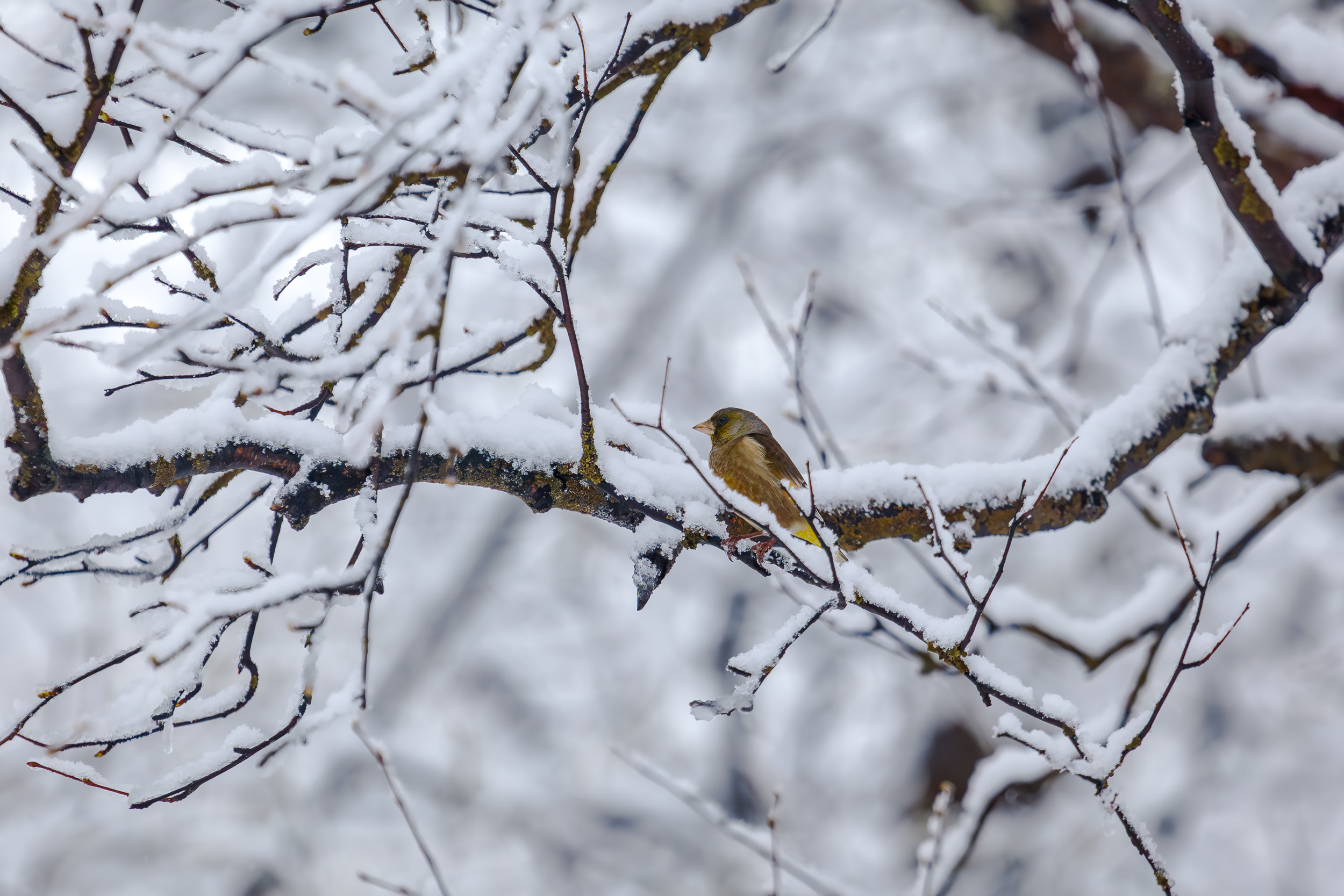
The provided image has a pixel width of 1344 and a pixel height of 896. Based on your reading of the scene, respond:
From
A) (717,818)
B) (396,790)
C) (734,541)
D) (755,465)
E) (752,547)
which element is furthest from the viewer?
(755,465)

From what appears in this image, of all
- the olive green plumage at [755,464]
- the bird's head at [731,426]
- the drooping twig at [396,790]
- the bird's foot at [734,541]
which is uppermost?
the bird's head at [731,426]

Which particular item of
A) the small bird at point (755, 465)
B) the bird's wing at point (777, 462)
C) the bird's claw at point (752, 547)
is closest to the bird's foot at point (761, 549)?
the bird's claw at point (752, 547)

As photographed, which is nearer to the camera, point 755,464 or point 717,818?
point 717,818

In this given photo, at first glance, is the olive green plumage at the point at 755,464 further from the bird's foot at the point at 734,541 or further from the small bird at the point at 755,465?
the bird's foot at the point at 734,541

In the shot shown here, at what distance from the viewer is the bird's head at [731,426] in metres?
3.43

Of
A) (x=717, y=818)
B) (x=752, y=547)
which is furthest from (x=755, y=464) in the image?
(x=717, y=818)

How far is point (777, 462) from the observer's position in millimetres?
3100

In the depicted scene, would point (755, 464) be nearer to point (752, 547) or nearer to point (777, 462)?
point (777, 462)

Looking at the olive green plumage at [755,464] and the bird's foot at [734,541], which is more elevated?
the olive green plumage at [755,464]

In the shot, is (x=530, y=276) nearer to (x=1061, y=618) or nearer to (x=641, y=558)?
(x=641, y=558)

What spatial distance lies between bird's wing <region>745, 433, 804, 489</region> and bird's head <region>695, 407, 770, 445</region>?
2.0 inches

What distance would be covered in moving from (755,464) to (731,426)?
545 mm

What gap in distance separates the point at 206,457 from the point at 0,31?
32.3 inches

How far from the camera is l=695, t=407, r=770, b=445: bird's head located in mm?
3426
